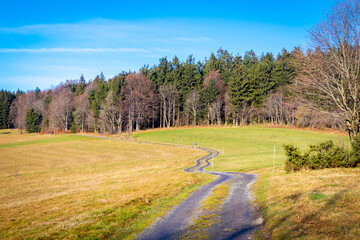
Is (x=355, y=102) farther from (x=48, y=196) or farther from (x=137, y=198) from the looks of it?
(x=48, y=196)

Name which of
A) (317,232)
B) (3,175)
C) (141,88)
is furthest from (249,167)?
(141,88)

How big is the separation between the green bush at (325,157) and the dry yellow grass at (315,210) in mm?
5290

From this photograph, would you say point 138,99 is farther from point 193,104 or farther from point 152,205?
point 152,205

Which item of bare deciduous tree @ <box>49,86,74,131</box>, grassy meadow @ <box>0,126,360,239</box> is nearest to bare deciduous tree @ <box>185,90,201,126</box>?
bare deciduous tree @ <box>49,86,74,131</box>

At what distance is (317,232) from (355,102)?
690 inches

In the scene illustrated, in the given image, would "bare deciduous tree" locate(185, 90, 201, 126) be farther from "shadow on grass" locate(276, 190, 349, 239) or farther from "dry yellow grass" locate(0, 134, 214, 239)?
"shadow on grass" locate(276, 190, 349, 239)

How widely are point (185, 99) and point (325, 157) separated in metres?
86.1

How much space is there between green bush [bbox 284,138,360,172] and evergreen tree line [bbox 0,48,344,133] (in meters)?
65.3

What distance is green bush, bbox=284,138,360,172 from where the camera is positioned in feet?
A: 69.9

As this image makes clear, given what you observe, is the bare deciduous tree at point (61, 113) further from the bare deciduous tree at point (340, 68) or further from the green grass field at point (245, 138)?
the bare deciduous tree at point (340, 68)

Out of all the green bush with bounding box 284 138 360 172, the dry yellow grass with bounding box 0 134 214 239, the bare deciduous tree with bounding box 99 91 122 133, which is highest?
the bare deciduous tree with bounding box 99 91 122 133

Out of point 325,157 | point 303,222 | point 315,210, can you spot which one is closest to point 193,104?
point 325,157

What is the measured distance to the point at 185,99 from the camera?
351 ft

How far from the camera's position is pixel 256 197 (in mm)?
16922
